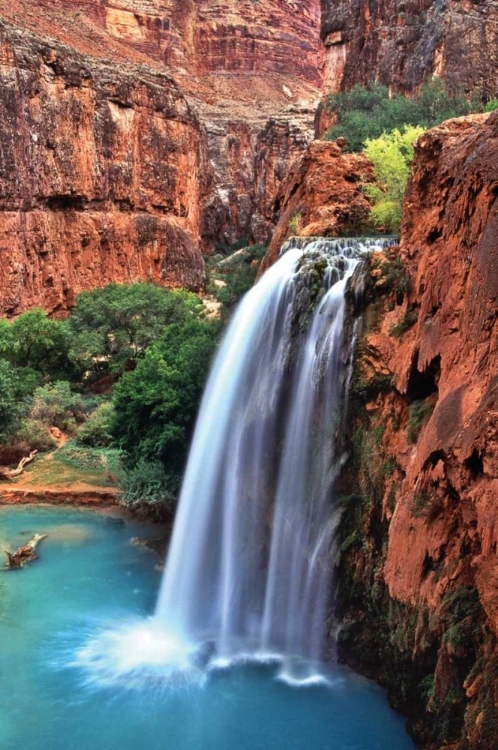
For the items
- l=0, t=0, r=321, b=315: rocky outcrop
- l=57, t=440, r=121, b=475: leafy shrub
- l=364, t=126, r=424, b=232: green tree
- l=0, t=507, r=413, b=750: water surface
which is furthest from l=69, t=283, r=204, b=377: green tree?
l=0, t=507, r=413, b=750: water surface

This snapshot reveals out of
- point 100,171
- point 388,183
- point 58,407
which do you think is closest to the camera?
point 388,183

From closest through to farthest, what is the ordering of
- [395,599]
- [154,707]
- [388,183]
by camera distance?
[395,599], [154,707], [388,183]

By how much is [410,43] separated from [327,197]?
16.4 metres

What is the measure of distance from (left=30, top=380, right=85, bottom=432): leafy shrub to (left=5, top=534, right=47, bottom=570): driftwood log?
8.64m

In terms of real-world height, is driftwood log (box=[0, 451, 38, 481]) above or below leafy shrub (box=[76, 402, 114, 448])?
below

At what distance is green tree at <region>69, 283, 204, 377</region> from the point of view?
2705 cm

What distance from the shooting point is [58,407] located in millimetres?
23766

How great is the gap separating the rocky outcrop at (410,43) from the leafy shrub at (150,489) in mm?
20581

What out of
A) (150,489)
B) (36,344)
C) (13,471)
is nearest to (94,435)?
(13,471)

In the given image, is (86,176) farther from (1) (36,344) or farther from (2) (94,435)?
(2) (94,435)

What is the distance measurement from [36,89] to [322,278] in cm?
2560

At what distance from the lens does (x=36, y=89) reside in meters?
31.6

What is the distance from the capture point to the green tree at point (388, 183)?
1739 centimetres

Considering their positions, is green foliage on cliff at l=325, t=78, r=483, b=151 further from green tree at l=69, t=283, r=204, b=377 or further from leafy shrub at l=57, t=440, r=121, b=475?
leafy shrub at l=57, t=440, r=121, b=475
